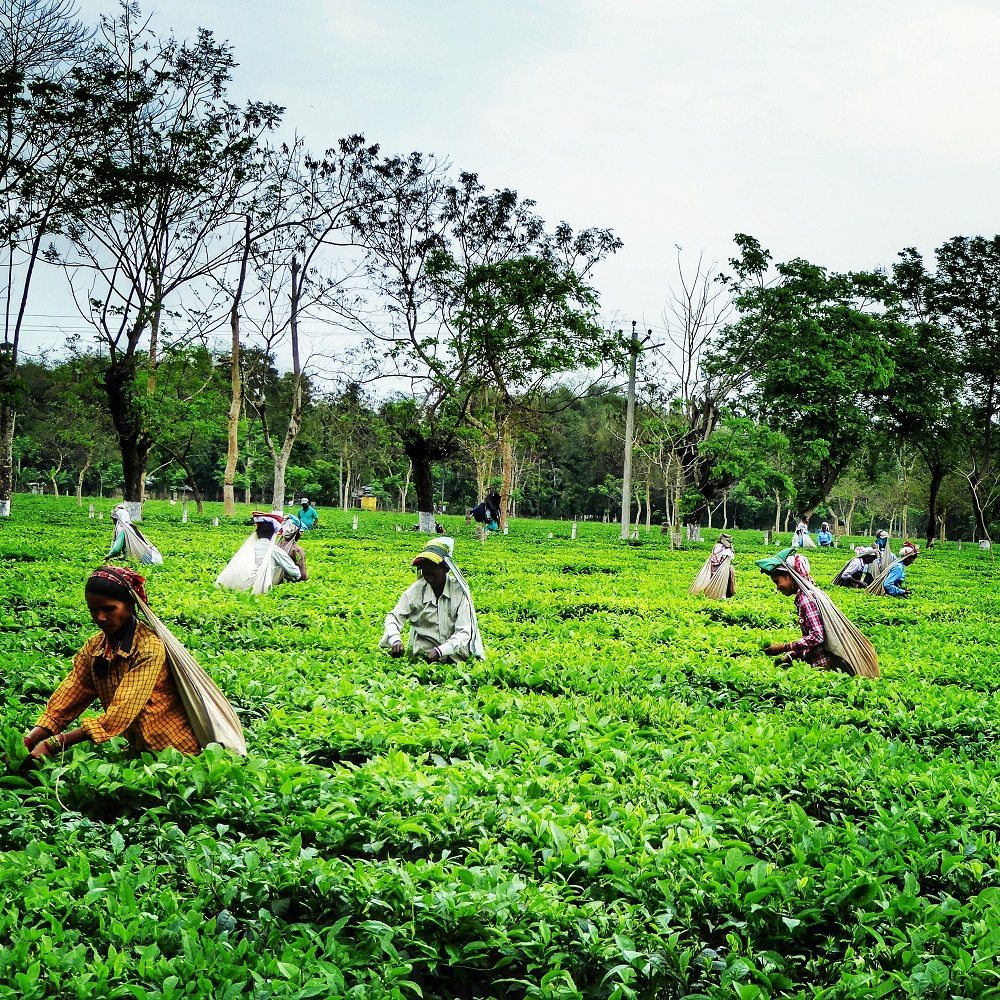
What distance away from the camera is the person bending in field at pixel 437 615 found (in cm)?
813

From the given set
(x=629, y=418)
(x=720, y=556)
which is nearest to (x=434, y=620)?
(x=720, y=556)

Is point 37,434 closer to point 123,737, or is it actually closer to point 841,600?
point 841,600

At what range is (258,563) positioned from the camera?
13.0 metres

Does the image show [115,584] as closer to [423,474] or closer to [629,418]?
[423,474]

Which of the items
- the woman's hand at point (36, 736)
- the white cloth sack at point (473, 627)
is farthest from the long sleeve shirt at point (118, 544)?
the woman's hand at point (36, 736)

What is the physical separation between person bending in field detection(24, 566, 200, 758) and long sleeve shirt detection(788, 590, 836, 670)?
19.7 feet

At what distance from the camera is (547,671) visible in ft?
26.1

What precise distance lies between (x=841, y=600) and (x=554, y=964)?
584 inches

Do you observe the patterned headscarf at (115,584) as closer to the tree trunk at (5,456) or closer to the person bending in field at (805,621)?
the person bending in field at (805,621)

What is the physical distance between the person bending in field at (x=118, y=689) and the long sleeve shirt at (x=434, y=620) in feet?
11.0

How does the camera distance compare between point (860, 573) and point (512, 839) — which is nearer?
point (512, 839)

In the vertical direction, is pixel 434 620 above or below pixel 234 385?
below

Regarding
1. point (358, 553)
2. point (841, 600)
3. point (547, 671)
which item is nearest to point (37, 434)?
point (358, 553)

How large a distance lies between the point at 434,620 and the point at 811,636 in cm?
374
